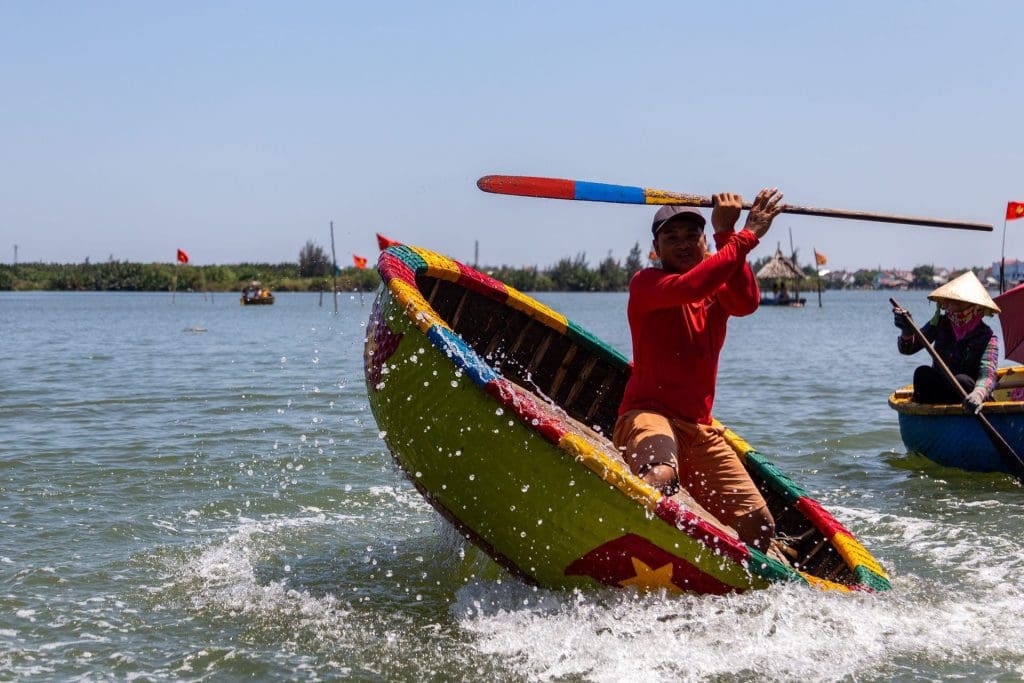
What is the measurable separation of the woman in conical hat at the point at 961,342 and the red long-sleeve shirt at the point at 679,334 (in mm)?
3885

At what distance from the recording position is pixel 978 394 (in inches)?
319

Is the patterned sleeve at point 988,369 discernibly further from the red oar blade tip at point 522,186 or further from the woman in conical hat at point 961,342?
the red oar blade tip at point 522,186

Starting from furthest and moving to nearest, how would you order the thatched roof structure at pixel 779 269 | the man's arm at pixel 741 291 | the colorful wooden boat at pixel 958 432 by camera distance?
the thatched roof structure at pixel 779 269 → the colorful wooden boat at pixel 958 432 → the man's arm at pixel 741 291

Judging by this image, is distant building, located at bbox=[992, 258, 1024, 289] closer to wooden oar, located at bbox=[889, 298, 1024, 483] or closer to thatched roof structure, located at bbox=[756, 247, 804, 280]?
wooden oar, located at bbox=[889, 298, 1024, 483]

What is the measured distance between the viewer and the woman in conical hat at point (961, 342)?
27.0 feet

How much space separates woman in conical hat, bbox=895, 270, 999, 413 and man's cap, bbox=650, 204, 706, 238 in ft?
13.1

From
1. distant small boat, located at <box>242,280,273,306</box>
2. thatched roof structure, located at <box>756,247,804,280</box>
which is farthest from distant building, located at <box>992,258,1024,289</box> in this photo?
distant small boat, located at <box>242,280,273,306</box>

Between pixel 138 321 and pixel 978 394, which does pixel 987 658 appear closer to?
pixel 978 394

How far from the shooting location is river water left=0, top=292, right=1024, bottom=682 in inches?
178

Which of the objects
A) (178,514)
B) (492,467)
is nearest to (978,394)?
(492,467)

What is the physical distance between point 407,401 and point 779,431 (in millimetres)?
7593

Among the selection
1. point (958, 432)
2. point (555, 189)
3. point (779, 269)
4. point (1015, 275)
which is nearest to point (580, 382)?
point (555, 189)

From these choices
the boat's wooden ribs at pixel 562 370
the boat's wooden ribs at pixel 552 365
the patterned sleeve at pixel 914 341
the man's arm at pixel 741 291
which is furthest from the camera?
the patterned sleeve at pixel 914 341

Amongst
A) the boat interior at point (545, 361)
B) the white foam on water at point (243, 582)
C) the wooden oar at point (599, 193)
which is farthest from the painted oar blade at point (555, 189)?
the white foam on water at point (243, 582)
